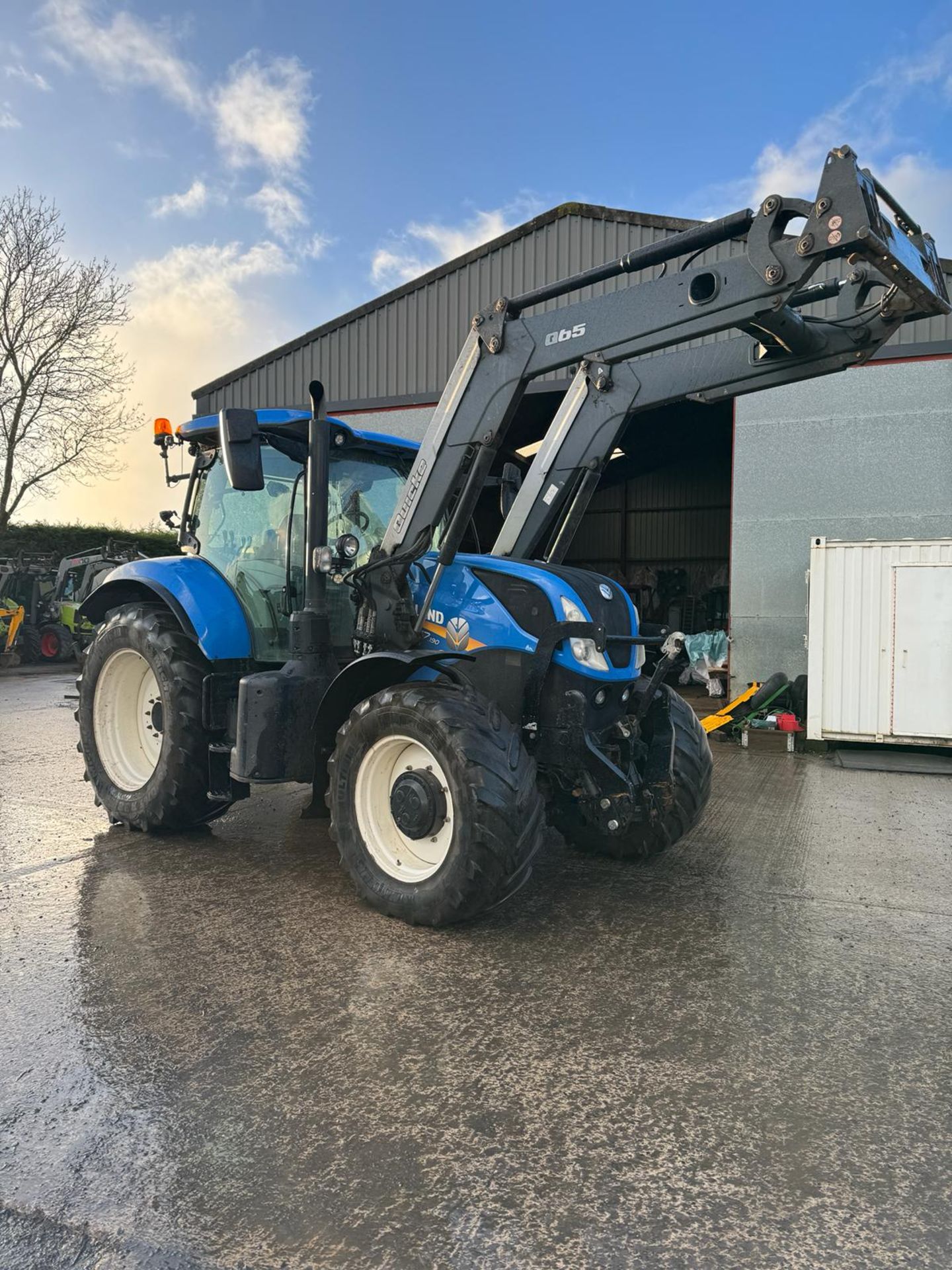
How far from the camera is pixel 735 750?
9.02 m

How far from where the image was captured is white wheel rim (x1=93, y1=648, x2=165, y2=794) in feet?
17.5

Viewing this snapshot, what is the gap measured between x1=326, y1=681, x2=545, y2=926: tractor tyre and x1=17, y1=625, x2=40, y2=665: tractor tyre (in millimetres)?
16365

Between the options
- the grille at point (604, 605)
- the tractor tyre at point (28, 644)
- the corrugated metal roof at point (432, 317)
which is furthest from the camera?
the tractor tyre at point (28, 644)

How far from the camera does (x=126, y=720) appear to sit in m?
5.48

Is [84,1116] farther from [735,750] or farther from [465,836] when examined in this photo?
[735,750]

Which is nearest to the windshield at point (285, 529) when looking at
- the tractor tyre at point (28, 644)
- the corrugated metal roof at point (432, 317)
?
the corrugated metal roof at point (432, 317)

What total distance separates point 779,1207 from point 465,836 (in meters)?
1.64

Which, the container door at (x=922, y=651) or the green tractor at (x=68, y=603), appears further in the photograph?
the green tractor at (x=68, y=603)

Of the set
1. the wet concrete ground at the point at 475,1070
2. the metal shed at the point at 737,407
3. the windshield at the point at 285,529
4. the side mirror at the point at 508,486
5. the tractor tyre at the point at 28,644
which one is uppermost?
the metal shed at the point at 737,407

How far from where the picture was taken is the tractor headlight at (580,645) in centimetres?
401

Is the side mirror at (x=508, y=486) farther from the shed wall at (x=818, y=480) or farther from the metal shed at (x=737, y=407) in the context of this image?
the shed wall at (x=818, y=480)

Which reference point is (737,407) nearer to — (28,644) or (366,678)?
(366,678)

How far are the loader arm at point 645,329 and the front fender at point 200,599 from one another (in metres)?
0.83

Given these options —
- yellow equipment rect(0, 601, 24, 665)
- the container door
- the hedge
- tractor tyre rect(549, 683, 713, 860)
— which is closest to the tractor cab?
tractor tyre rect(549, 683, 713, 860)
